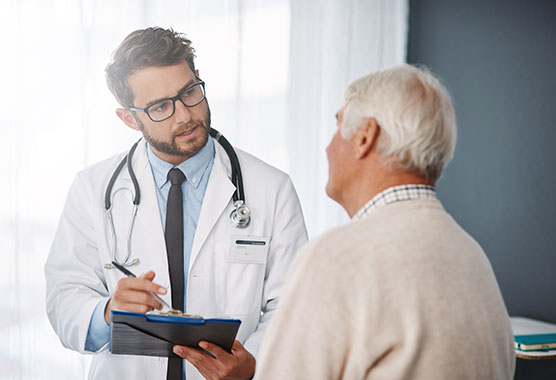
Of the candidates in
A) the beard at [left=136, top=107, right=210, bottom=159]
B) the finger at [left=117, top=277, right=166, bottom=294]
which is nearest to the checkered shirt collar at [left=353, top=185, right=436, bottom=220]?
the finger at [left=117, top=277, right=166, bottom=294]

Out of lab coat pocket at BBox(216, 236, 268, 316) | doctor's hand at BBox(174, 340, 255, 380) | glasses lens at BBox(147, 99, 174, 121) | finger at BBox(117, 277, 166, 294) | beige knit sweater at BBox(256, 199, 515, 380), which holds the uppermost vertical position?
glasses lens at BBox(147, 99, 174, 121)

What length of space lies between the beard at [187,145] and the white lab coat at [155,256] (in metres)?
0.09

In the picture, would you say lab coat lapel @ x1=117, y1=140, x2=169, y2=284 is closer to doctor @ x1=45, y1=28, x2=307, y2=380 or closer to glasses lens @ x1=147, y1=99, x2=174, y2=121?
doctor @ x1=45, y1=28, x2=307, y2=380

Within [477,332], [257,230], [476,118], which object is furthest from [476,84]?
[477,332]

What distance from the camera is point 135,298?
1223 millimetres

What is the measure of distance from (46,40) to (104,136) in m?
0.41

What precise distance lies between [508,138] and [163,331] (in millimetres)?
2110

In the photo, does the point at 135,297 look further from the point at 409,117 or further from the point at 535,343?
the point at 535,343

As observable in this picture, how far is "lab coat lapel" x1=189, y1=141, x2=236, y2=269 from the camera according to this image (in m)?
1.55

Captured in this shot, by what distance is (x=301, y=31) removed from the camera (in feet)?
9.27

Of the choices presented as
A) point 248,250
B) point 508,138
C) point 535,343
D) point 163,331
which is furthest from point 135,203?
point 508,138

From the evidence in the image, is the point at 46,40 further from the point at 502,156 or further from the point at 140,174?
the point at 502,156

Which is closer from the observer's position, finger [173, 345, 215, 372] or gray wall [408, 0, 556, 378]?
finger [173, 345, 215, 372]

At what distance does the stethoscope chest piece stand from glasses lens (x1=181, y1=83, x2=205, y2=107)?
33 cm
